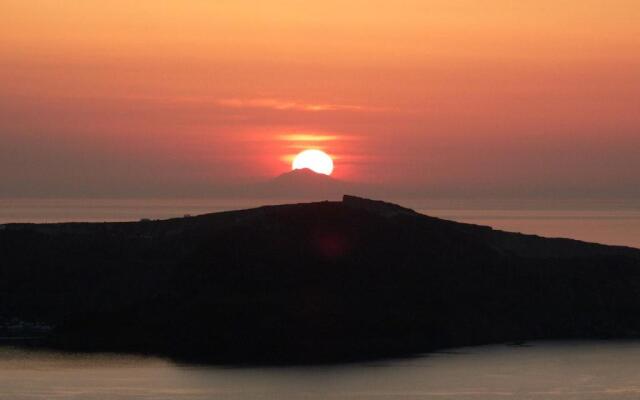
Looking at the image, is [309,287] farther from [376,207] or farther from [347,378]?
[376,207]

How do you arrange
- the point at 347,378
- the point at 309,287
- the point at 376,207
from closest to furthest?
the point at 347,378 → the point at 309,287 → the point at 376,207

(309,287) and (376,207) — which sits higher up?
(376,207)

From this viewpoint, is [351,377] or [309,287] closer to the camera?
[351,377]

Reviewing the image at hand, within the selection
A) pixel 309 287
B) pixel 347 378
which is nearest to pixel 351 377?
pixel 347 378

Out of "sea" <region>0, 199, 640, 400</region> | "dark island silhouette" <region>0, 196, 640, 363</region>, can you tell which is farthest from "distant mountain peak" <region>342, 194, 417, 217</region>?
"sea" <region>0, 199, 640, 400</region>

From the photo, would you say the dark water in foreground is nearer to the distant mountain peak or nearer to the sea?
the sea

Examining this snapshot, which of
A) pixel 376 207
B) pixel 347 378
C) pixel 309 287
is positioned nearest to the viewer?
pixel 347 378

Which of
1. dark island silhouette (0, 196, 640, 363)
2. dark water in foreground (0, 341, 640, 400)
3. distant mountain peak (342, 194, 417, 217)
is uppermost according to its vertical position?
distant mountain peak (342, 194, 417, 217)

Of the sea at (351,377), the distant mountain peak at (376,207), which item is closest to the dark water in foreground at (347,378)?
the sea at (351,377)
